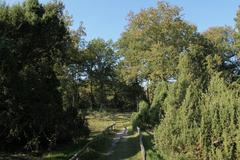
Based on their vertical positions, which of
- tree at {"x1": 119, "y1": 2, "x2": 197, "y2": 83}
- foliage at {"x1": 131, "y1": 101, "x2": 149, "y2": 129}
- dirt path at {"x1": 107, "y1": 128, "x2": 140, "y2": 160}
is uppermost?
tree at {"x1": 119, "y1": 2, "x2": 197, "y2": 83}

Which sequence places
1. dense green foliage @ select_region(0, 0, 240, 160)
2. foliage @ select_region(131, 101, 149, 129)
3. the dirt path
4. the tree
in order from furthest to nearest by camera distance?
the tree → foliage @ select_region(131, 101, 149, 129) → the dirt path → dense green foliage @ select_region(0, 0, 240, 160)

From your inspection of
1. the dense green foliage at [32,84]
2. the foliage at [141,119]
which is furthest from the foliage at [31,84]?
the foliage at [141,119]

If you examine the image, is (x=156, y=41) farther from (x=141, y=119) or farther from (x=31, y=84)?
(x=31, y=84)

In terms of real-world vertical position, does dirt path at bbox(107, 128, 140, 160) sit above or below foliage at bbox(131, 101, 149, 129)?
below

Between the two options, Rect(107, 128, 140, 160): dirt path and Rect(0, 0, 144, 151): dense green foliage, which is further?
Rect(0, 0, 144, 151): dense green foliage

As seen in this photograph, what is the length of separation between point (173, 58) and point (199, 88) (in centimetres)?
4419

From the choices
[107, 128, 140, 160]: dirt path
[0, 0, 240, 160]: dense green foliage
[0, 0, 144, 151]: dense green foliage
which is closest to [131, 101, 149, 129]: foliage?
[0, 0, 240, 160]: dense green foliage

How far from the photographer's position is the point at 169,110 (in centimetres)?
1828

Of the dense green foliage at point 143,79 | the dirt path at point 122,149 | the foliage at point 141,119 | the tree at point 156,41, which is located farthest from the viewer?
the tree at point 156,41

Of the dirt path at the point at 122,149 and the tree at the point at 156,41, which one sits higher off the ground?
the tree at the point at 156,41

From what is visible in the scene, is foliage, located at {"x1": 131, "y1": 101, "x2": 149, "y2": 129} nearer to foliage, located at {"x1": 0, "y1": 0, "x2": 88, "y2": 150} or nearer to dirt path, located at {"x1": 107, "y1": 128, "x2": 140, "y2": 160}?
dirt path, located at {"x1": 107, "y1": 128, "x2": 140, "y2": 160}

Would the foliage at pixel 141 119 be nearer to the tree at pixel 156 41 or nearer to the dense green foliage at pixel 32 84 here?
the tree at pixel 156 41

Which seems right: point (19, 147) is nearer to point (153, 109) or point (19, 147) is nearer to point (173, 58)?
point (153, 109)

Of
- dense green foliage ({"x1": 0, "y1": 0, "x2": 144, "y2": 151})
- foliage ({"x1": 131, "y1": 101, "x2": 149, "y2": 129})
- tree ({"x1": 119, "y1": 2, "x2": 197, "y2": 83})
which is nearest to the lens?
dense green foliage ({"x1": 0, "y1": 0, "x2": 144, "y2": 151})
